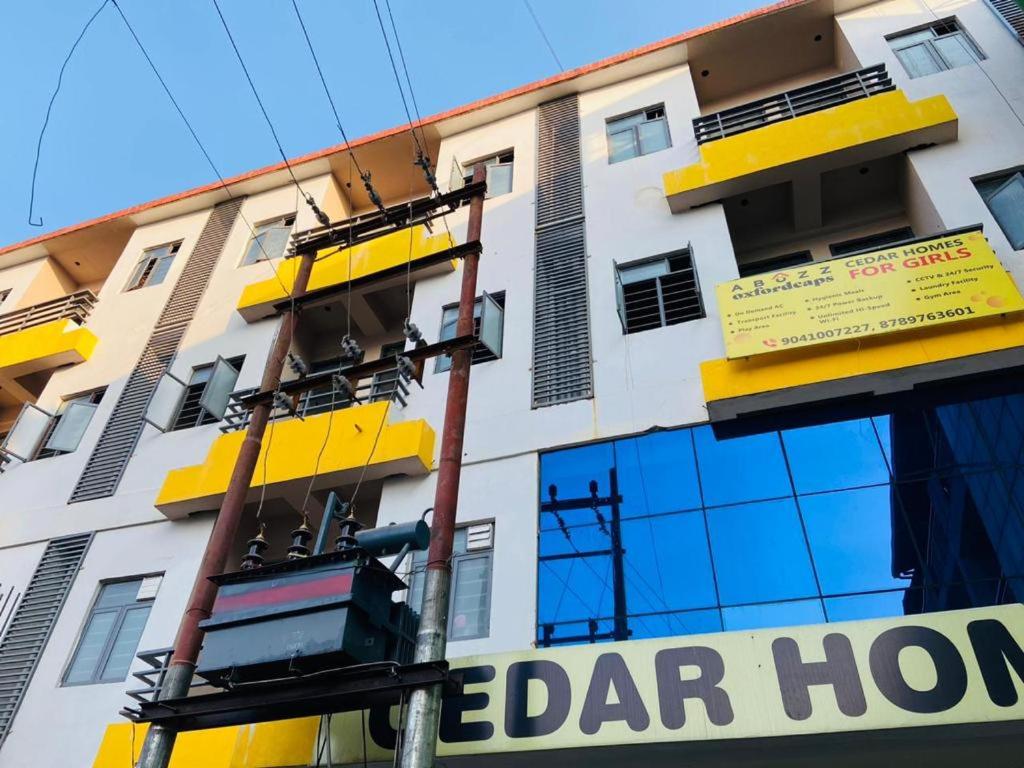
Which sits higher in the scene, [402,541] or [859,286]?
[859,286]

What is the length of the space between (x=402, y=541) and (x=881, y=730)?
15.2 feet

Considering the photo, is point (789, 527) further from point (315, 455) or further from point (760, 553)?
point (315, 455)

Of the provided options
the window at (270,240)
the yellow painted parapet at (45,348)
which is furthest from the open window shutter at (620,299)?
the yellow painted parapet at (45,348)

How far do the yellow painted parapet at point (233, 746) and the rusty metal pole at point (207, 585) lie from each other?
3.15 feet

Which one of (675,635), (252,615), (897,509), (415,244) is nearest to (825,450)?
(897,509)

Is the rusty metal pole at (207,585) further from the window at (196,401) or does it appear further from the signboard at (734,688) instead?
the window at (196,401)

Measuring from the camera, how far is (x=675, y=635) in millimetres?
8203

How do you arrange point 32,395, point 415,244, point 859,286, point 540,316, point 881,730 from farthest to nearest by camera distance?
point 32,395
point 415,244
point 540,316
point 859,286
point 881,730

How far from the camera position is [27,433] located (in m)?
15.4

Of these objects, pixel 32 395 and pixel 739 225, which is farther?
pixel 32 395

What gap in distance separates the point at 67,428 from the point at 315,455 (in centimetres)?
663

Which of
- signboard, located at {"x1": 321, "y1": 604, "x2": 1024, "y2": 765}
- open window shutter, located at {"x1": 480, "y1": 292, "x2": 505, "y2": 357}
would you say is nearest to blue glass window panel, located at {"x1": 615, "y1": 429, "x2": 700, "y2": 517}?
signboard, located at {"x1": 321, "y1": 604, "x2": 1024, "y2": 765}

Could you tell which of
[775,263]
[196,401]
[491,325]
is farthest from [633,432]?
[196,401]

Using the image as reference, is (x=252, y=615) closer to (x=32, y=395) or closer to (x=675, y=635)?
(x=675, y=635)
